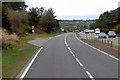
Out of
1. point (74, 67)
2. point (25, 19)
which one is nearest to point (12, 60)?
point (74, 67)

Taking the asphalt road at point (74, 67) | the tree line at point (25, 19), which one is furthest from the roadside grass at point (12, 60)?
the tree line at point (25, 19)

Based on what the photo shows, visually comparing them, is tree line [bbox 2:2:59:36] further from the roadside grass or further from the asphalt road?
the asphalt road

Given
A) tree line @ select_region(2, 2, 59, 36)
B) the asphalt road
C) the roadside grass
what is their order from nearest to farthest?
1. the asphalt road
2. the roadside grass
3. tree line @ select_region(2, 2, 59, 36)

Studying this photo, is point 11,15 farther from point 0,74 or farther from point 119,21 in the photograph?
point 119,21

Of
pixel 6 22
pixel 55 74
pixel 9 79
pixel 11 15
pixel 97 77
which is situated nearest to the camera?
pixel 9 79

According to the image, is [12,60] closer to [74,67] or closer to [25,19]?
[74,67]

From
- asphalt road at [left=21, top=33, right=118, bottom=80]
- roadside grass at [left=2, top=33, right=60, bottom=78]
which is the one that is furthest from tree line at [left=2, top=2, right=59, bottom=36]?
asphalt road at [left=21, top=33, right=118, bottom=80]

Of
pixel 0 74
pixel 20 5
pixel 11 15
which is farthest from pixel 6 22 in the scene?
pixel 20 5

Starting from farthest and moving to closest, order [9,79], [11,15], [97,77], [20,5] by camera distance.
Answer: [20,5] < [11,15] < [97,77] < [9,79]

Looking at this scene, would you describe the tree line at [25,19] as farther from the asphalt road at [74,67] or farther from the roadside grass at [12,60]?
the asphalt road at [74,67]

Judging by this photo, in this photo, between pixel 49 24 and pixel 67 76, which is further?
pixel 49 24

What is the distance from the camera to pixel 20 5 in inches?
2474

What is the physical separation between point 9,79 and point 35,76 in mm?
1461

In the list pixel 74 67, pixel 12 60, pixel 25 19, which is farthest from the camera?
pixel 25 19
